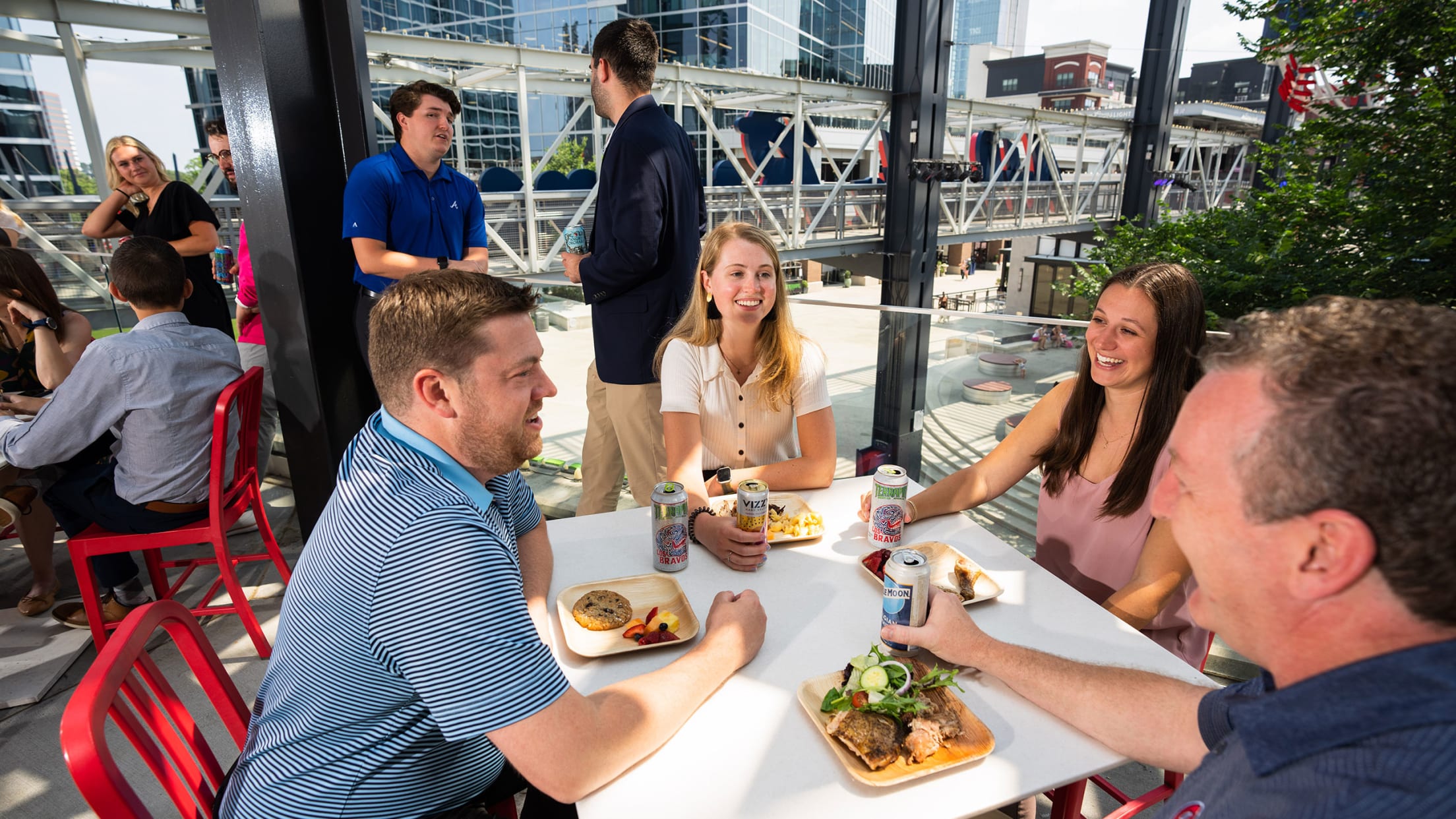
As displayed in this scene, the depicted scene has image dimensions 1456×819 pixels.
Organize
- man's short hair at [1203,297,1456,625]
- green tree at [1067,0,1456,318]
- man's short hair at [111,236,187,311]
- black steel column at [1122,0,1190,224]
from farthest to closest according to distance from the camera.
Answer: black steel column at [1122,0,1190,224] < green tree at [1067,0,1456,318] < man's short hair at [111,236,187,311] < man's short hair at [1203,297,1456,625]

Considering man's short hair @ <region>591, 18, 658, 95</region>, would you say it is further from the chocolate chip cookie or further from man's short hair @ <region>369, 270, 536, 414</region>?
the chocolate chip cookie

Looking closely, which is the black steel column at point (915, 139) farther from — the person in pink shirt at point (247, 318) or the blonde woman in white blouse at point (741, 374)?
the person in pink shirt at point (247, 318)

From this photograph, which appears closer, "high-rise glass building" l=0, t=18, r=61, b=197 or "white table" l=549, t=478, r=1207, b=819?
"white table" l=549, t=478, r=1207, b=819

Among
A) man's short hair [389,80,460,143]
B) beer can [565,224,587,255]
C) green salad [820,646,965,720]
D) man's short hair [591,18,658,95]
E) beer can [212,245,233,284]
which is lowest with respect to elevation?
green salad [820,646,965,720]

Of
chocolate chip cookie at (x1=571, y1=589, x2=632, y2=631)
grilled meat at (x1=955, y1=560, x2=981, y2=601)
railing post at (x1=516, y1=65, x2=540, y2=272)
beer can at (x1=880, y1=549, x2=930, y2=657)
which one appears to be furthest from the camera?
railing post at (x1=516, y1=65, x2=540, y2=272)

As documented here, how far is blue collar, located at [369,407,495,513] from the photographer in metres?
1.13

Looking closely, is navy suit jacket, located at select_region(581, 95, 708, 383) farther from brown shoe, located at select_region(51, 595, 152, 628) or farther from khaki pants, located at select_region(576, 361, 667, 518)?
brown shoe, located at select_region(51, 595, 152, 628)

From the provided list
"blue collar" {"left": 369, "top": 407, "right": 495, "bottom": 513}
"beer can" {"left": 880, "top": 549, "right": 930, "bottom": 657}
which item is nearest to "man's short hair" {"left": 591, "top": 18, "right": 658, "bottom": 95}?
"blue collar" {"left": 369, "top": 407, "right": 495, "bottom": 513}

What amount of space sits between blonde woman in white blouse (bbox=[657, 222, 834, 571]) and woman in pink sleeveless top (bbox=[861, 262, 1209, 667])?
502 millimetres

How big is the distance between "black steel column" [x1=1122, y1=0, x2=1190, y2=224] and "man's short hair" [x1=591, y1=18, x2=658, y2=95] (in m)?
15.3

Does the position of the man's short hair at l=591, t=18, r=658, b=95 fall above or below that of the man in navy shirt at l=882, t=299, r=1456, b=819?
above

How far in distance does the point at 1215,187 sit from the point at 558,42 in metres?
24.6

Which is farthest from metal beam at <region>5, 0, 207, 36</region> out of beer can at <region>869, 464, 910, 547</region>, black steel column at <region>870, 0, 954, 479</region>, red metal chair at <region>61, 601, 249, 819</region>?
beer can at <region>869, 464, 910, 547</region>

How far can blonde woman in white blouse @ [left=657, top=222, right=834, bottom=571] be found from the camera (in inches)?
90.6
